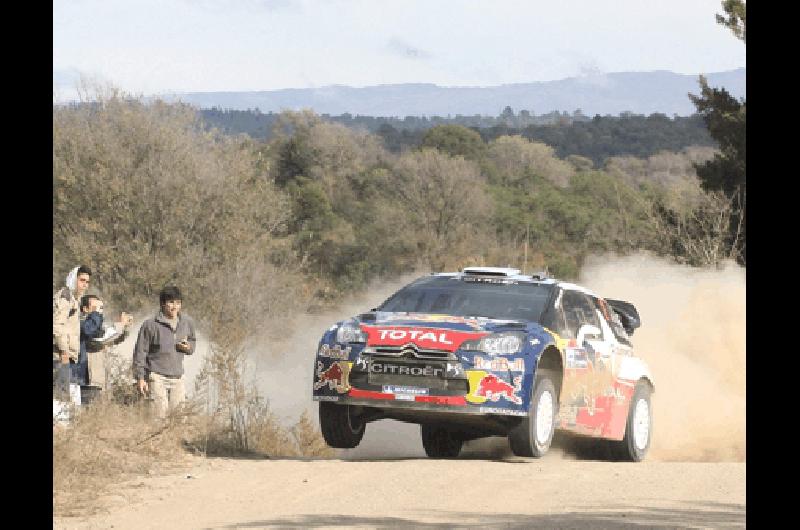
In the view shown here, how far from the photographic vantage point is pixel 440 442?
49.5ft

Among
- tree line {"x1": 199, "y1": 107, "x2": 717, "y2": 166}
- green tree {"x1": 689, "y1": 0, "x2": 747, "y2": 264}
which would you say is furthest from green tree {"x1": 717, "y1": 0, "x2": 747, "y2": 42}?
tree line {"x1": 199, "y1": 107, "x2": 717, "y2": 166}

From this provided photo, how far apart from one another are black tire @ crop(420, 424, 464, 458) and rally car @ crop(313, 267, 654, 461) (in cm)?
1

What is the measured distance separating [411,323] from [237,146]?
126 feet

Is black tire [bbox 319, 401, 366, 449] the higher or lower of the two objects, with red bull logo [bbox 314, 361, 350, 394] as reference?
lower

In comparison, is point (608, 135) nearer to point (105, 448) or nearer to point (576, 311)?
point (576, 311)

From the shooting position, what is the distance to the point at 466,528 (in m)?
9.48

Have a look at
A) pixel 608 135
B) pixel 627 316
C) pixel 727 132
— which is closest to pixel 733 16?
pixel 727 132

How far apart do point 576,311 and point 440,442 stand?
1.99m

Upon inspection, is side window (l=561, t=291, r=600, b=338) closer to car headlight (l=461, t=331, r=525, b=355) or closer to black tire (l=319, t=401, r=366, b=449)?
car headlight (l=461, t=331, r=525, b=355)

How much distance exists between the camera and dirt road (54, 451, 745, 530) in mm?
10000

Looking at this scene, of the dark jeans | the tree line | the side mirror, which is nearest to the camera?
the dark jeans

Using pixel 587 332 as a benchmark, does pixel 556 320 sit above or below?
above
